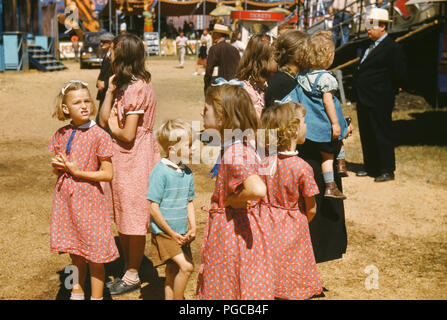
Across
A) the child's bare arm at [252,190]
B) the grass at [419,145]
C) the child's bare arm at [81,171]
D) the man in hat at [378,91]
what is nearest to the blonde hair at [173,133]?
the child's bare arm at [81,171]

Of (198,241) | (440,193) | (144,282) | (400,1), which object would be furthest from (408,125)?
(144,282)

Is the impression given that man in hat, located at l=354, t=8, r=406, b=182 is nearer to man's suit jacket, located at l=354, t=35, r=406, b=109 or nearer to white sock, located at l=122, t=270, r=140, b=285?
man's suit jacket, located at l=354, t=35, r=406, b=109

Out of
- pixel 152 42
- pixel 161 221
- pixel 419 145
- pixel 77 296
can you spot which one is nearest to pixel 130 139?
pixel 161 221

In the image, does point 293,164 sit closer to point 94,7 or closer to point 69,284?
point 69,284

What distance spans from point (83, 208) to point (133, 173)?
0.60 meters

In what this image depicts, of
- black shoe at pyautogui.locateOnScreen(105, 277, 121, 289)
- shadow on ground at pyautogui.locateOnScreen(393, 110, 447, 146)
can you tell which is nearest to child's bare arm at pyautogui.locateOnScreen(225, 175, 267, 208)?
black shoe at pyautogui.locateOnScreen(105, 277, 121, 289)

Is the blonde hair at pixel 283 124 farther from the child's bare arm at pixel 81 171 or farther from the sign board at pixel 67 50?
the sign board at pixel 67 50

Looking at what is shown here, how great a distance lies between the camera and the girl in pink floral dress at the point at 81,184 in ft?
11.0

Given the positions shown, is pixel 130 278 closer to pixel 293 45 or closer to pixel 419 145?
pixel 293 45

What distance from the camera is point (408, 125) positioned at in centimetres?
1132

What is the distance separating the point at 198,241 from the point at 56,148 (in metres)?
2.04

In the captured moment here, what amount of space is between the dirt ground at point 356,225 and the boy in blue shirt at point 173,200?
2.46ft

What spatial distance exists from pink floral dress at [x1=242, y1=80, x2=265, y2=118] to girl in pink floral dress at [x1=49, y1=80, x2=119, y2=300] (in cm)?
118

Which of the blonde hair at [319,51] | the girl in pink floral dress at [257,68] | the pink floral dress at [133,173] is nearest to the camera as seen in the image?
the blonde hair at [319,51]
